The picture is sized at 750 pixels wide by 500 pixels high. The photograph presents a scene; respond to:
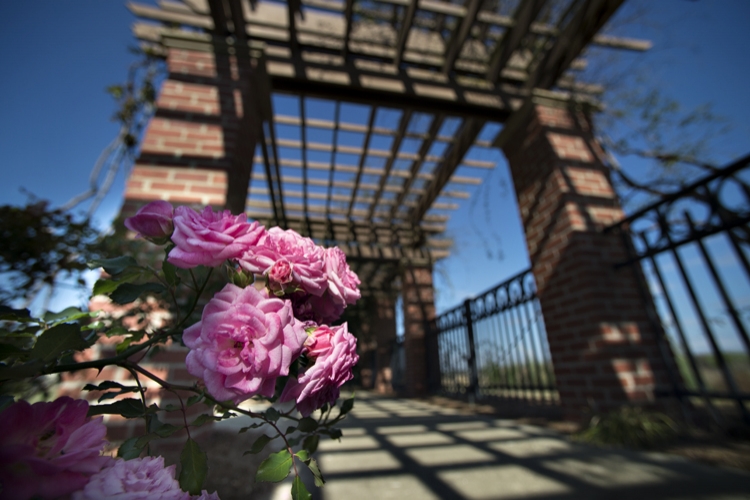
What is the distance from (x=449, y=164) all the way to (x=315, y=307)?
13.7ft

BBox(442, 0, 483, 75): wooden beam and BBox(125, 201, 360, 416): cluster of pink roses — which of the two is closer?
BBox(125, 201, 360, 416): cluster of pink roses

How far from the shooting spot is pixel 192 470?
0.43m

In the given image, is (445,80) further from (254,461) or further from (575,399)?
(254,461)

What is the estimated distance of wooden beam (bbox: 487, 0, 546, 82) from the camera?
2.55 metres

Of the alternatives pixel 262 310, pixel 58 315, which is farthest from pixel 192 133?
pixel 262 310

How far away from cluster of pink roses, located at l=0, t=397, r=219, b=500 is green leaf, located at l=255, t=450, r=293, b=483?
9cm

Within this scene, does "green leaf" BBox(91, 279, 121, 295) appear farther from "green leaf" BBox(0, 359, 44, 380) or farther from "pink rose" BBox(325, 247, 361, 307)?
"pink rose" BBox(325, 247, 361, 307)

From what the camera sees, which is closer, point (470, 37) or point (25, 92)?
point (25, 92)

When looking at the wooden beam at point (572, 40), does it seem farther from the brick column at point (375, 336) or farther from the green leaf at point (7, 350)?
the brick column at point (375, 336)

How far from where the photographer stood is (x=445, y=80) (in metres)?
3.15

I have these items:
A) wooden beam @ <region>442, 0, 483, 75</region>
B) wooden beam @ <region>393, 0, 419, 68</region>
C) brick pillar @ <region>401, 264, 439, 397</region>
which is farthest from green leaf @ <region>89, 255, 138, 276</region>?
brick pillar @ <region>401, 264, 439, 397</region>

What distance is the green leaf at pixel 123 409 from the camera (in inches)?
18.2

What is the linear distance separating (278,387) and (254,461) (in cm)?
111

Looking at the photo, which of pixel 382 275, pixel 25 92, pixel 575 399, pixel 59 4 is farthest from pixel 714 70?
pixel 382 275
